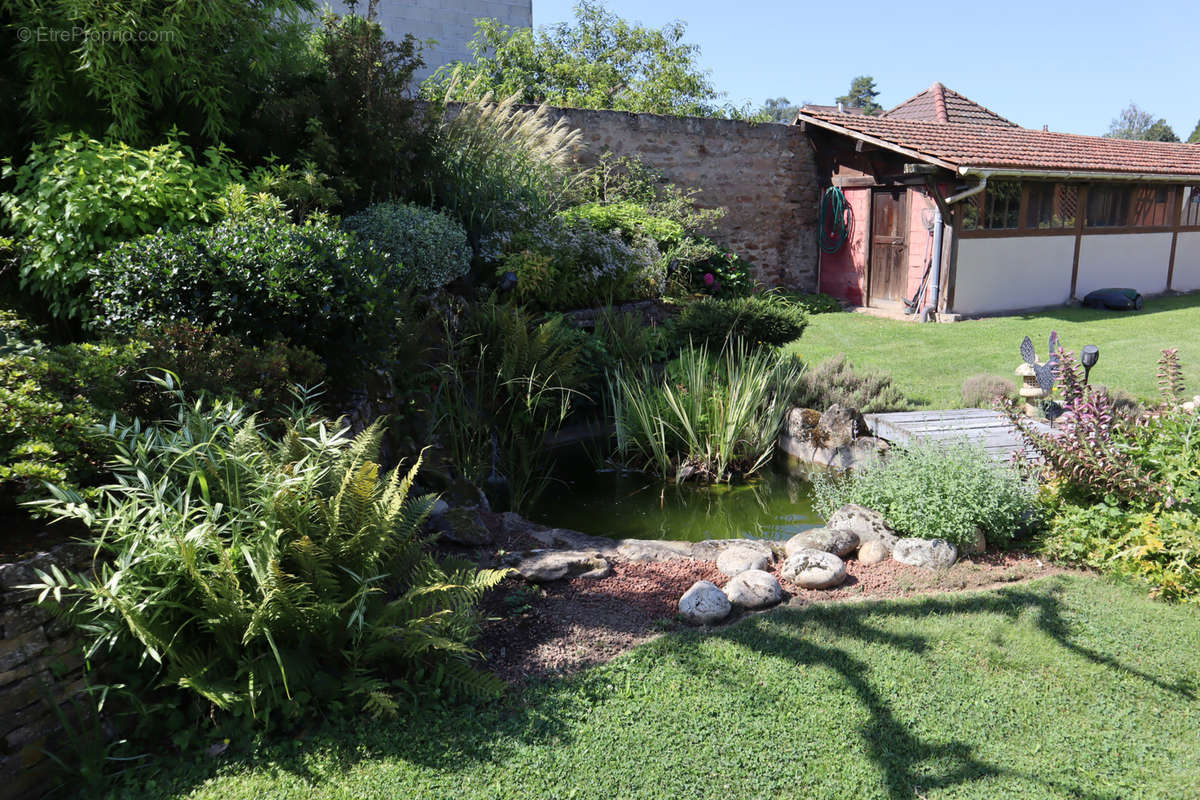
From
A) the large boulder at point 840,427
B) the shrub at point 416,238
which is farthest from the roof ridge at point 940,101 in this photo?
the shrub at point 416,238

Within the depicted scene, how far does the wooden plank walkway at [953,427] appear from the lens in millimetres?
5648

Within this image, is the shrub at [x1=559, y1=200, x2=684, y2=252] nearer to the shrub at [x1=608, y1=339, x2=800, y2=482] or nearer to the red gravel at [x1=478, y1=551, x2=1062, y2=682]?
the shrub at [x1=608, y1=339, x2=800, y2=482]

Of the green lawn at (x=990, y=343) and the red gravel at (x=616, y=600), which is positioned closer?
the red gravel at (x=616, y=600)

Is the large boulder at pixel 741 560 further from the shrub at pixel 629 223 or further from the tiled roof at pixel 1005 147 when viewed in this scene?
the tiled roof at pixel 1005 147

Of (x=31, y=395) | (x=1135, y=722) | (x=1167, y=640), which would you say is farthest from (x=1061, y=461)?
(x=31, y=395)

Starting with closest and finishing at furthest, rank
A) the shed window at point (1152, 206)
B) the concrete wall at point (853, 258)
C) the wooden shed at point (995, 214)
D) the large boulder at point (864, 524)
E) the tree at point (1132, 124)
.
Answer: the large boulder at point (864, 524) < the wooden shed at point (995, 214) < the concrete wall at point (853, 258) < the shed window at point (1152, 206) < the tree at point (1132, 124)

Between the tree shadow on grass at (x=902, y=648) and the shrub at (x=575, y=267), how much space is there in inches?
167

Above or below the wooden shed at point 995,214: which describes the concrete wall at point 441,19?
above

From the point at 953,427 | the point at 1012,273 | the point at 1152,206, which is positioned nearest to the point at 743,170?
the point at 1012,273

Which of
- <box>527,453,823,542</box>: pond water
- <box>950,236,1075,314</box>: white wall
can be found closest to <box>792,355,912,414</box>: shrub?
<box>527,453,823,542</box>: pond water

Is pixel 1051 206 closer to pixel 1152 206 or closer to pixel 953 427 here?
pixel 1152 206

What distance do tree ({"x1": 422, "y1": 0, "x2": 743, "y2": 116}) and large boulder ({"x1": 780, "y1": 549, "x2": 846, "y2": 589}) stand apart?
1467cm

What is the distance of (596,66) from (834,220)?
7.52 metres

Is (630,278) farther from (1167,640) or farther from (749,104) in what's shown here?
(749,104)
